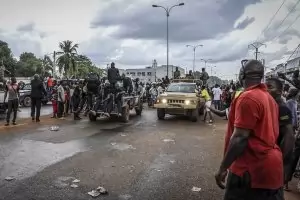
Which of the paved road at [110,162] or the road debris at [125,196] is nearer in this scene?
the road debris at [125,196]

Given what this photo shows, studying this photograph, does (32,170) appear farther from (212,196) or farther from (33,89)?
(33,89)

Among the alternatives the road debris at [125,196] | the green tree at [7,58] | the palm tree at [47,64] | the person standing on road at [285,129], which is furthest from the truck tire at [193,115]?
the palm tree at [47,64]

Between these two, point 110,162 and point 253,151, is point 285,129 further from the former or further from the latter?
point 110,162

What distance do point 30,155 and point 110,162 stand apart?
2.01m

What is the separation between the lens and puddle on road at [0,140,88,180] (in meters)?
7.38

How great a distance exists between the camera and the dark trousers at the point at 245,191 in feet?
10.3

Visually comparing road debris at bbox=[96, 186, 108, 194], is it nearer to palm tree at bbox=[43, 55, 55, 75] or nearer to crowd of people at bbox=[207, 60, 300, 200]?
crowd of people at bbox=[207, 60, 300, 200]

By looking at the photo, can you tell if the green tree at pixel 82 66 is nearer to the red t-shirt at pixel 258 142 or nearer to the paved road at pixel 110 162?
the paved road at pixel 110 162

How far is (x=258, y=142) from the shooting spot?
310 cm

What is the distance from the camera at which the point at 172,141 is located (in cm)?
1138

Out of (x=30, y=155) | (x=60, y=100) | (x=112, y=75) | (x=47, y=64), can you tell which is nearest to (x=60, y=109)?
(x=60, y=100)

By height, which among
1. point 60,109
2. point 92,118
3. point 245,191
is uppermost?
point 245,191

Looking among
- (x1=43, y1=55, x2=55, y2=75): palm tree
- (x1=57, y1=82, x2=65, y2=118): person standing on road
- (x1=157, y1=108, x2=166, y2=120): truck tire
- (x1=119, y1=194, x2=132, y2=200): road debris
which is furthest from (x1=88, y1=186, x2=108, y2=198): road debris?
(x1=43, y1=55, x2=55, y2=75): palm tree

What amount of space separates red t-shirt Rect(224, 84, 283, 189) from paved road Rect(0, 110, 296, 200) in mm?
2897
